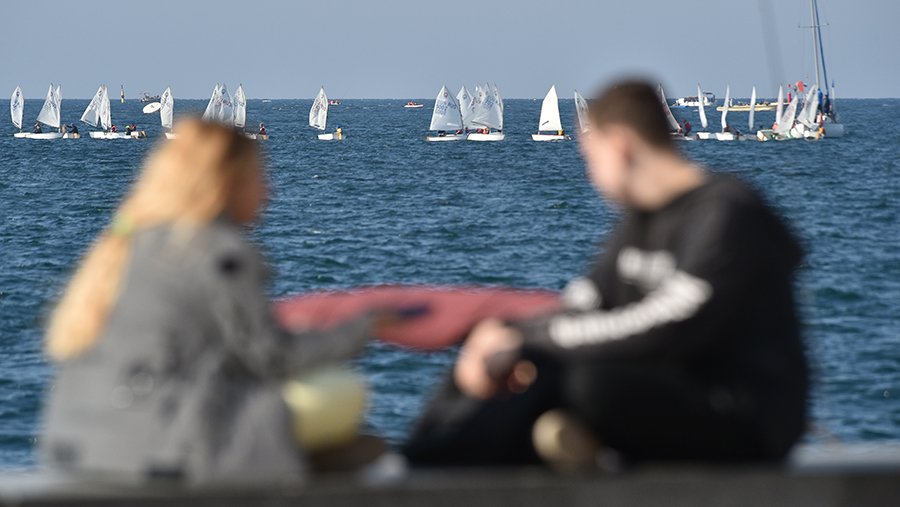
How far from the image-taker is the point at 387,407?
53.1 feet

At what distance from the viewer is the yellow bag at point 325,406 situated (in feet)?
11.1

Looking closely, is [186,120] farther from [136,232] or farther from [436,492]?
[436,492]

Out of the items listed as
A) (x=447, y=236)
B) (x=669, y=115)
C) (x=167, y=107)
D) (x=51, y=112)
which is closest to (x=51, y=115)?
(x=51, y=112)

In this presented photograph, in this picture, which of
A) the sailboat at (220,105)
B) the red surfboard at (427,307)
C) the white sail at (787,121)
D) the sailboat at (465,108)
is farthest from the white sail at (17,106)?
the red surfboard at (427,307)

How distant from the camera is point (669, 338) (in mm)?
3188

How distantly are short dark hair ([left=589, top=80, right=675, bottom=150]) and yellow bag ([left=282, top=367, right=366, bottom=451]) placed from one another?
0.81m

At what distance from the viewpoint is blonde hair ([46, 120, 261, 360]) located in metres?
3.17

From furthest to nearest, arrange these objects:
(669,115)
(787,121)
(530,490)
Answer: (787,121) → (669,115) → (530,490)

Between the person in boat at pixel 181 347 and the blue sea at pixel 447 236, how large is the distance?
1.52 m

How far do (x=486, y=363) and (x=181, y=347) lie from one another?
2.19 ft

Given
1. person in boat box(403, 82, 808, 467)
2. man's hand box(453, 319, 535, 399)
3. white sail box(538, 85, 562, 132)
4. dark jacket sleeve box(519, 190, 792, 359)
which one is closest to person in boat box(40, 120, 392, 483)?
man's hand box(453, 319, 535, 399)

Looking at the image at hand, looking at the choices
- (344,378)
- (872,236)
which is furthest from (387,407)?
(872,236)

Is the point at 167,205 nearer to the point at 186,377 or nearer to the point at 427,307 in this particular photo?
the point at 186,377

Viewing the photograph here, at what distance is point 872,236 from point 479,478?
108ft
